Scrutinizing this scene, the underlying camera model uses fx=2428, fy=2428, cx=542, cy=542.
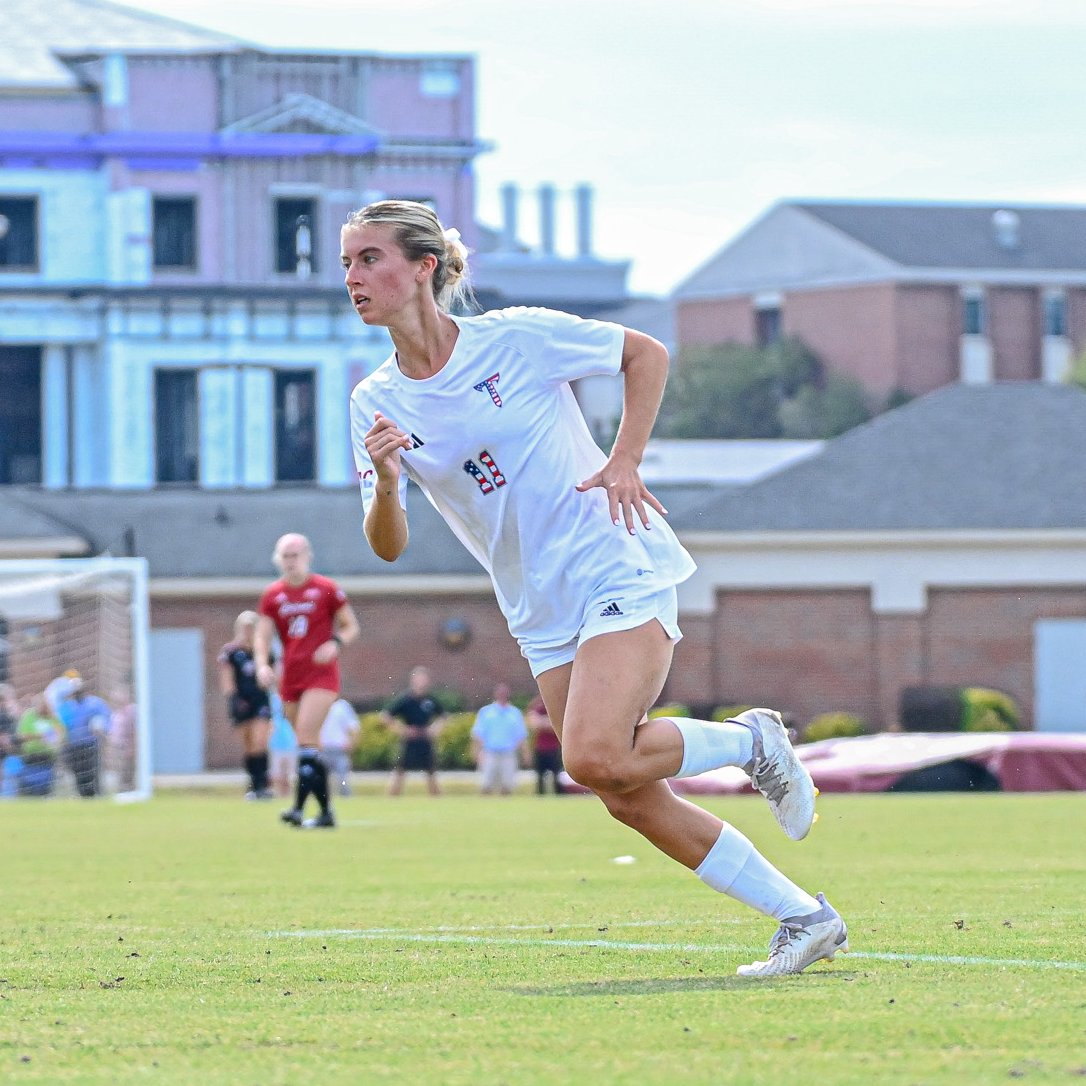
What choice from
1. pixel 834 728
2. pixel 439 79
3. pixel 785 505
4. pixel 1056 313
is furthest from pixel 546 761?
pixel 1056 313

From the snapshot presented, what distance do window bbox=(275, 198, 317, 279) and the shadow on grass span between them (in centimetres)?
4869

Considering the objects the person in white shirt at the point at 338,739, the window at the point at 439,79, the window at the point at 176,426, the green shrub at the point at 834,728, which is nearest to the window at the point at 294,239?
the window at the point at 176,426

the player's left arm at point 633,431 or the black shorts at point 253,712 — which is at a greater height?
the player's left arm at point 633,431

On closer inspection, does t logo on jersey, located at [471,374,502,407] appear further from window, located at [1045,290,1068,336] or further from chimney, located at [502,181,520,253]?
chimney, located at [502,181,520,253]

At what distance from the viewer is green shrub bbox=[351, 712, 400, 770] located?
39225 millimetres

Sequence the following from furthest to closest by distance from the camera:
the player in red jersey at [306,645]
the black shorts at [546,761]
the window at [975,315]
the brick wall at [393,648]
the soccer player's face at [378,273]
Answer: the window at [975,315]
the brick wall at [393,648]
the black shorts at [546,761]
the player in red jersey at [306,645]
the soccer player's face at [378,273]

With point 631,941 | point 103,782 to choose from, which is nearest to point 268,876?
point 631,941

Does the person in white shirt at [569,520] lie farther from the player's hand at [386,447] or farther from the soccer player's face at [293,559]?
the soccer player's face at [293,559]

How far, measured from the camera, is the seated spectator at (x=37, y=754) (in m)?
29.9

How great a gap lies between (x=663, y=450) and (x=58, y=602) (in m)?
35.5

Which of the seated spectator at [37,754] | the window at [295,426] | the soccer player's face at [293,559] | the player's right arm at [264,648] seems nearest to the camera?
the soccer player's face at [293,559]

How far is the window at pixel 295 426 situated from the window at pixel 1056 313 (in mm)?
38547

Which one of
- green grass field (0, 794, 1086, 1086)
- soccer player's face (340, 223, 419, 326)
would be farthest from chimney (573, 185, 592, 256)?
soccer player's face (340, 223, 419, 326)

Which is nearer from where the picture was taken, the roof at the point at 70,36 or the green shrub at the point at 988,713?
the green shrub at the point at 988,713
